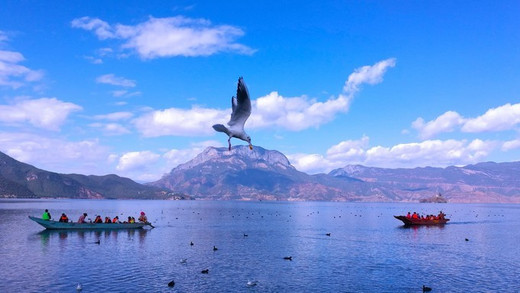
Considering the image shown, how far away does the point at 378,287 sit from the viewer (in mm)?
39156

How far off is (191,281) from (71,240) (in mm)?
35427

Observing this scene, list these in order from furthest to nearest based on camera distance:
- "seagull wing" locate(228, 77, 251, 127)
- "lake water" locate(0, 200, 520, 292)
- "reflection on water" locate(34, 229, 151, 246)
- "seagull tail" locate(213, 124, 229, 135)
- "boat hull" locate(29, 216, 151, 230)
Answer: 1. "boat hull" locate(29, 216, 151, 230)
2. "reflection on water" locate(34, 229, 151, 246)
3. "lake water" locate(0, 200, 520, 292)
4. "seagull wing" locate(228, 77, 251, 127)
5. "seagull tail" locate(213, 124, 229, 135)

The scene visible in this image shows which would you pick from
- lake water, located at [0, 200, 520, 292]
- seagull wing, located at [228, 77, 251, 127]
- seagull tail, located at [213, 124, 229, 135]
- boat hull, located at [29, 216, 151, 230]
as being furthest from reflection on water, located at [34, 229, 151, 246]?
seagull tail, located at [213, 124, 229, 135]

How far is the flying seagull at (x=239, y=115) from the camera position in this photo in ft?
60.9

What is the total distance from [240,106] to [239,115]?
523 mm

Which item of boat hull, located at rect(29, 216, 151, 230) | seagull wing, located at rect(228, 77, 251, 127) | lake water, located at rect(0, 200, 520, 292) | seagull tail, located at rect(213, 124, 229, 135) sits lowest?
lake water, located at rect(0, 200, 520, 292)

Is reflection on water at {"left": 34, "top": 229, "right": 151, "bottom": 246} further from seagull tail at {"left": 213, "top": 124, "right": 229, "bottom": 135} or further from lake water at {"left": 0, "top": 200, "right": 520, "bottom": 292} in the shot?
seagull tail at {"left": 213, "top": 124, "right": 229, "bottom": 135}

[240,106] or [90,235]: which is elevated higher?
[240,106]

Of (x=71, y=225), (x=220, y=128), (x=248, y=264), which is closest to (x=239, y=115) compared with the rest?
(x=220, y=128)

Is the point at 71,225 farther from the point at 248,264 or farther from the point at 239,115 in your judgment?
the point at 239,115

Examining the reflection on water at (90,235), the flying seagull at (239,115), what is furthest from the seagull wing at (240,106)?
the reflection on water at (90,235)

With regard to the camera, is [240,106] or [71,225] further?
[71,225]

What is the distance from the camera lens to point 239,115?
1950 centimetres

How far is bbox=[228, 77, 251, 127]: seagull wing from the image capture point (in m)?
18.6
